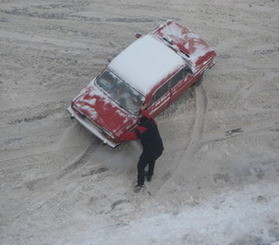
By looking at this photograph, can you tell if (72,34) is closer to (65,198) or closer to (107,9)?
(107,9)

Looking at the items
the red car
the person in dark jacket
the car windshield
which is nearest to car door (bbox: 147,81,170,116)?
the red car

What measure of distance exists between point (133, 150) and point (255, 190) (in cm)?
301

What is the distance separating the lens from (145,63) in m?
11.2

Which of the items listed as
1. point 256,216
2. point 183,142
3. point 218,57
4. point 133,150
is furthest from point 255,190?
point 218,57

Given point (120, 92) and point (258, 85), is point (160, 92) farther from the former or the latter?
point (258, 85)

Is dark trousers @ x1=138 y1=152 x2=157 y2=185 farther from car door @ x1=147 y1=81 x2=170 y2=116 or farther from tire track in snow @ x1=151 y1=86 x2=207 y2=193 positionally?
car door @ x1=147 y1=81 x2=170 y2=116

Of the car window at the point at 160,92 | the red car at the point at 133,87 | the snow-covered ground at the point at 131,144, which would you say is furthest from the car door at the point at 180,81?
the snow-covered ground at the point at 131,144

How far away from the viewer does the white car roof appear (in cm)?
1095

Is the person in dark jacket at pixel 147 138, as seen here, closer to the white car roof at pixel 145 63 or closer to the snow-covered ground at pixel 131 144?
the snow-covered ground at pixel 131 144

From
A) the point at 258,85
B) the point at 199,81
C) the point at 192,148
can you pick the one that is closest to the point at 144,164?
the point at 192,148

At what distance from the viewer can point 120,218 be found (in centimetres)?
1014

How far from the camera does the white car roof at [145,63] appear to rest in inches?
431

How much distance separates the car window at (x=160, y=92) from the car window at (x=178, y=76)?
0.18m

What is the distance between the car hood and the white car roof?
658 millimetres
